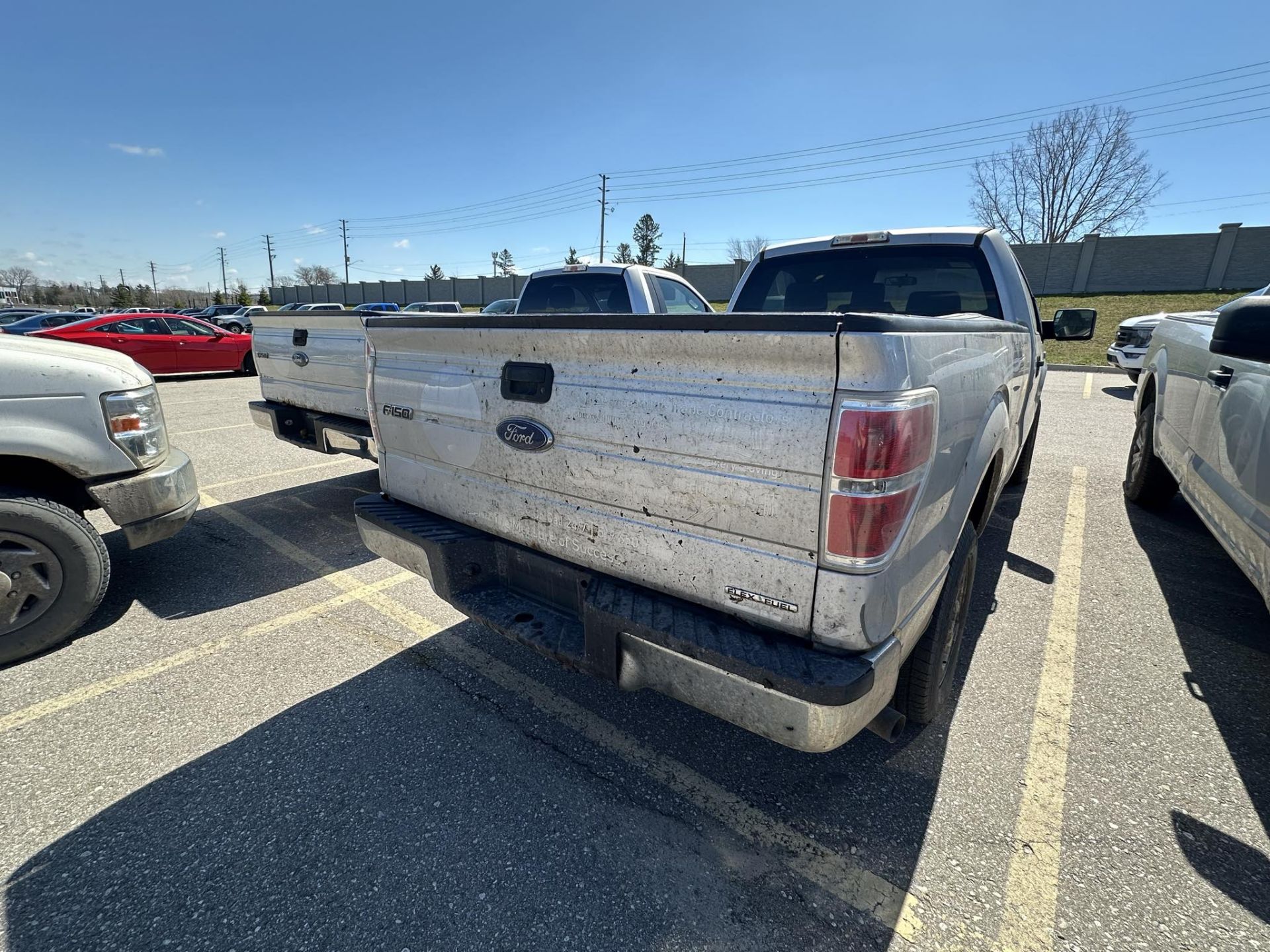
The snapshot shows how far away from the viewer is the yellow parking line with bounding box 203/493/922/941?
72.4 inches

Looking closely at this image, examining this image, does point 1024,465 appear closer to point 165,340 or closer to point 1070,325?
point 1070,325

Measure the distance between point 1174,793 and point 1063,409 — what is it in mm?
10078

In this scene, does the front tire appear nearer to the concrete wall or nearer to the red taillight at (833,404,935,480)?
the red taillight at (833,404,935,480)

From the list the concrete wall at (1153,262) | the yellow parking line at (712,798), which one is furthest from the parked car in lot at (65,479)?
the concrete wall at (1153,262)

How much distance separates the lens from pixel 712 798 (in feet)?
7.36

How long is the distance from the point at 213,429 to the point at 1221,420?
10416 millimetres

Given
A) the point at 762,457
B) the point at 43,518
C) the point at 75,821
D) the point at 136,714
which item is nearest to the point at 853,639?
the point at 762,457

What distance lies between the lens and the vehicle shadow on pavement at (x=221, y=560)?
3602 millimetres

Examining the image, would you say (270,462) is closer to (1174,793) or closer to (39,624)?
(39,624)

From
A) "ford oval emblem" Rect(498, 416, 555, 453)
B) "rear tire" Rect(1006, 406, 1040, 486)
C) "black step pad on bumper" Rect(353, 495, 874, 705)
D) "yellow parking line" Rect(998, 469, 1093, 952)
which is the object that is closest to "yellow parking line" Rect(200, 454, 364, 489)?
"black step pad on bumper" Rect(353, 495, 874, 705)

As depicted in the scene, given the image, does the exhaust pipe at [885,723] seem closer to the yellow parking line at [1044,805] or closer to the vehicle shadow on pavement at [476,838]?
the vehicle shadow on pavement at [476,838]

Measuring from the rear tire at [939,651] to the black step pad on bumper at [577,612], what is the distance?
80 cm

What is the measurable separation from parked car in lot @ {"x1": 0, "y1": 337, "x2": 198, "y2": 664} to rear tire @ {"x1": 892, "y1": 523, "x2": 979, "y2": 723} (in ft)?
12.6

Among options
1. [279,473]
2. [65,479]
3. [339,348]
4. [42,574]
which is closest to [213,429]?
[279,473]
